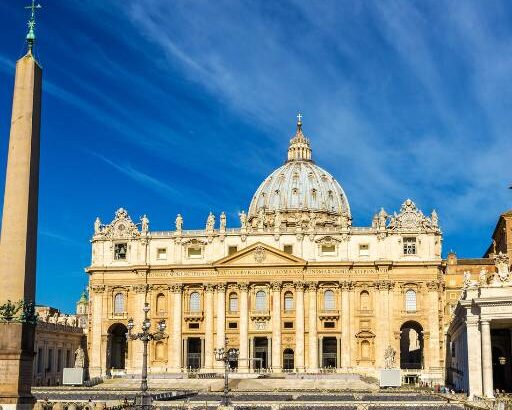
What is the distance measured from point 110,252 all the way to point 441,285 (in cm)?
3724

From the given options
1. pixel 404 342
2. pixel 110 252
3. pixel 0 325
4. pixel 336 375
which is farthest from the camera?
pixel 404 342

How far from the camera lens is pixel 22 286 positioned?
97.5ft

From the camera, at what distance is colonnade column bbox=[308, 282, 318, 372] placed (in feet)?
295

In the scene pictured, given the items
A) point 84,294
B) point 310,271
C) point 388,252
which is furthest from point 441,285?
point 84,294

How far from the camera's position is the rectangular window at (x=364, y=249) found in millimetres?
92312

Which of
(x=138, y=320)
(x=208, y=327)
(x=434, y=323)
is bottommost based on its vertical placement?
(x=208, y=327)

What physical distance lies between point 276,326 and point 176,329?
11.3 metres

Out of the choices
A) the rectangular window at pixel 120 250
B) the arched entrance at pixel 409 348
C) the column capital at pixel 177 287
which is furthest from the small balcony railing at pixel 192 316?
the arched entrance at pixel 409 348

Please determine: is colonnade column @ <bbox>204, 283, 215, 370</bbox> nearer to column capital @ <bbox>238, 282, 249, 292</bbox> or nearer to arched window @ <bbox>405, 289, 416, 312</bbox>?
column capital @ <bbox>238, 282, 249, 292</bbox>

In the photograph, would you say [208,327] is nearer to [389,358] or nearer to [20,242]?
[389,358]

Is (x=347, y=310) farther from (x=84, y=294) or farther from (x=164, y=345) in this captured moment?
(x=84, y=294)

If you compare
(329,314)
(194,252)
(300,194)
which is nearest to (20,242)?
(329,314)

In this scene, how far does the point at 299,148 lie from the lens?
140m

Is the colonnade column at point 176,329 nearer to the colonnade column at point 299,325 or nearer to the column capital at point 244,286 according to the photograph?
the column capital at point 244,286
